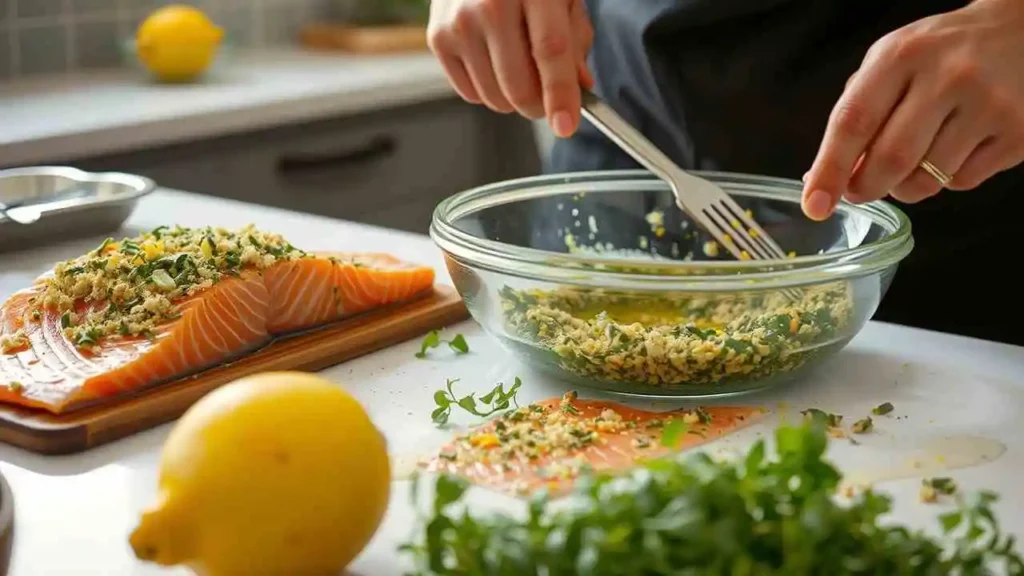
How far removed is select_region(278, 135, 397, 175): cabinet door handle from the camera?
249 cm

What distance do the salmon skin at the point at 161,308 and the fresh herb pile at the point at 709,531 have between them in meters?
0.47

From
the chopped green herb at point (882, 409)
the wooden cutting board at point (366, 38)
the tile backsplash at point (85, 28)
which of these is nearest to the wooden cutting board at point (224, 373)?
the chopped green herb at point (882, 409)

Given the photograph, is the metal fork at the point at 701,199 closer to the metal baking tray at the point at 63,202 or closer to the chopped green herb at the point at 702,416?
the chopped green herb at the point at 702,416

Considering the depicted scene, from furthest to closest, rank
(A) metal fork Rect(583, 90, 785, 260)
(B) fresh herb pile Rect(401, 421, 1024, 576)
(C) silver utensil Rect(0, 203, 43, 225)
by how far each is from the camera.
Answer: (C) silver utensil Rect(0, 203, 43, 225)
(A) metal fork Rect(583, 90, 785, 260)
(B) fresh herb pile Rect(401, 421, 1024, 576)

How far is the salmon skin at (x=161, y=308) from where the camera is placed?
1.03 metres

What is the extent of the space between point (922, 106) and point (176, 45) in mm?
1808

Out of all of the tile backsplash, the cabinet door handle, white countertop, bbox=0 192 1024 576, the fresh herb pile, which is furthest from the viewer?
the tile backsplash

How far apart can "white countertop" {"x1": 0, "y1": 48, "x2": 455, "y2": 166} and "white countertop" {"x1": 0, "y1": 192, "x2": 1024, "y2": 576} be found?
2.42 ft

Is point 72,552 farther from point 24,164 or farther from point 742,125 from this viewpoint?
point 24,164

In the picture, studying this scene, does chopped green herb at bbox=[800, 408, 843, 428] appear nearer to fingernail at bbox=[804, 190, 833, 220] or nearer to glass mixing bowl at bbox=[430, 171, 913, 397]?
glass mixing bowl at bbox=[430, 171, 913, 397]

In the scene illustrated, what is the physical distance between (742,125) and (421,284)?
0.51m

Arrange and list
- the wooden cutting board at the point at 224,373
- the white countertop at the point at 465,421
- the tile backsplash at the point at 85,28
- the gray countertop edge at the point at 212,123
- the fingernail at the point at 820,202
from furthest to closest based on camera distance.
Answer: the tile backsplash at the point at 85,28 → the gray countertop edge at the point at 212,123 → the fingernail at the point at 820,202 → the wooden cutting board at the point at 224,373 → the white countertop at the point at 465,421

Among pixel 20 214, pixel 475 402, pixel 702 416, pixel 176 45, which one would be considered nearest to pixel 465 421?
pixel 475 402

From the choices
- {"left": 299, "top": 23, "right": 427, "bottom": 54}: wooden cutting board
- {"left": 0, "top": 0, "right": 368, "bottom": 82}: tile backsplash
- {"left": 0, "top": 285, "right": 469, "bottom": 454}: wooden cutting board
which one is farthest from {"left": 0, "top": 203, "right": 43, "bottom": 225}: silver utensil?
{"left": 299, "top": 23, "right": 427, "bottom": 54}: wooden cutting board
